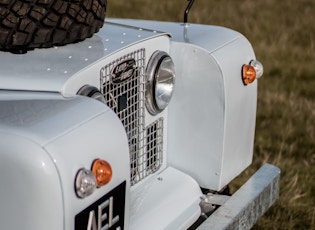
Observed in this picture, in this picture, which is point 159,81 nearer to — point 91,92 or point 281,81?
point 91,92

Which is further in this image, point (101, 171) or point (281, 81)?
point (281, 81)

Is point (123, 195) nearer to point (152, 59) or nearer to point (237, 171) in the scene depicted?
point (152, 59)

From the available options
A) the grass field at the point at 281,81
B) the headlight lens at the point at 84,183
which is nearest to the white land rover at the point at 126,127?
the headlight lens at the point at 84,183

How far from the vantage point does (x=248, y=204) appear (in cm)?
281

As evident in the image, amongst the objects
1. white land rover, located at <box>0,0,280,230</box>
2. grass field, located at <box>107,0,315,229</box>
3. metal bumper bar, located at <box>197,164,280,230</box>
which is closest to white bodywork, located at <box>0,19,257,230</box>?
white land rover, located at <box>0,0,280,230</box>

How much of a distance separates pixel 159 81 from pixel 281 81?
137 inches

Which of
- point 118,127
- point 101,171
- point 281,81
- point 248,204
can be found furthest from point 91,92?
point 281,81

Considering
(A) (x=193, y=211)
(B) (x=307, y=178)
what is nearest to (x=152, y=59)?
(A) (x=193, y=211)

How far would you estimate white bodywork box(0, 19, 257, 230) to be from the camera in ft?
6.43

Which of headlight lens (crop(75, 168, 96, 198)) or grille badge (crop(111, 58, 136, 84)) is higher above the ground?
grille badge (crop(111, 58, 136, 84))

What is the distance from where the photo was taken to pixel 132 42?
2.63 meters

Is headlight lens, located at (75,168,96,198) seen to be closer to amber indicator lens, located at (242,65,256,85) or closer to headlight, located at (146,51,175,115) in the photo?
headlight, located at (146,51,175,115)

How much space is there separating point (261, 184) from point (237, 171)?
0.45 ft

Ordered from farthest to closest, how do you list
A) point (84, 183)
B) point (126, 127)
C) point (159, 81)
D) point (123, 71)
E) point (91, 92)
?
point (159, 81) → point (126, 127) → point (123, 71) → point (91, 92) → point (84, 183)
